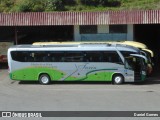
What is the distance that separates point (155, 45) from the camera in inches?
1763

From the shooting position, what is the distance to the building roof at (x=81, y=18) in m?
33.2

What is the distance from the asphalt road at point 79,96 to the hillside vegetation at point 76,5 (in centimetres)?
1105

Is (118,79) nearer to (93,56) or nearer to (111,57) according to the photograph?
(111,57)

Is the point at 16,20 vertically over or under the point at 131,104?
over

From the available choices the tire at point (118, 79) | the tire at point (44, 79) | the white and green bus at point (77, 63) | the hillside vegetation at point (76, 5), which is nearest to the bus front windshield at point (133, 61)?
the white and green bus at point (77, 63)

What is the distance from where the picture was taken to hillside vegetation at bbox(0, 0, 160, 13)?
137 feet

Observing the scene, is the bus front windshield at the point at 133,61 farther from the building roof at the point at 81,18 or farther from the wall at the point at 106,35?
the wall at the point at 106,35

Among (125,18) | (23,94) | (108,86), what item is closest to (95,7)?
(125,18)

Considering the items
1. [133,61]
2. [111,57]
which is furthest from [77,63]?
[133,61]

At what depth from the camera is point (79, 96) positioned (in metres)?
25.5

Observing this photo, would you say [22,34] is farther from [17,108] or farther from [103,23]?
[17,108]

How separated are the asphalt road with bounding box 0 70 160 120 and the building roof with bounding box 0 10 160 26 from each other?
14.8 ft

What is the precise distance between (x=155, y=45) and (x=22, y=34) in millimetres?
14046

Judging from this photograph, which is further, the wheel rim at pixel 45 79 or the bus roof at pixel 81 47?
the wheel rim at pixel 45 79
